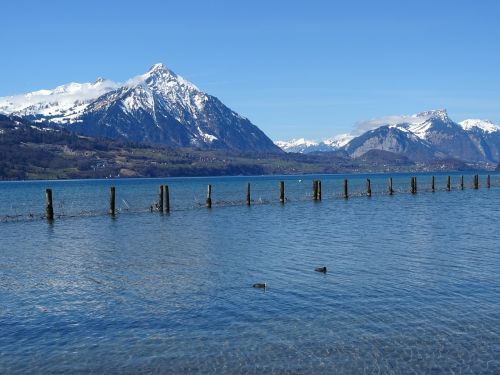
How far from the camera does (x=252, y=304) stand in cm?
2789

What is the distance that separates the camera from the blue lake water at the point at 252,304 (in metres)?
20.9

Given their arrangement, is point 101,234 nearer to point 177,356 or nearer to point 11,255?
point 11,255

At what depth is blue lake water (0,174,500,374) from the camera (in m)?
20.9

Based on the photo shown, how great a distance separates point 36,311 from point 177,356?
9.44 meters

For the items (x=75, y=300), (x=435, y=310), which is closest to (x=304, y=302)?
(x=435, y=310)

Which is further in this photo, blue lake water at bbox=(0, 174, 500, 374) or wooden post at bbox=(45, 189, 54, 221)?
wooden post at bbox=(45, 189, 54, 221)

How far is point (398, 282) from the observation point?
32.4 m

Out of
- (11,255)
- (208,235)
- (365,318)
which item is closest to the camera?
(365,318)

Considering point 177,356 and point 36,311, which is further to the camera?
point 36,311

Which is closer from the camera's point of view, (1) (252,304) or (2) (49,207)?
(1) (252,304)

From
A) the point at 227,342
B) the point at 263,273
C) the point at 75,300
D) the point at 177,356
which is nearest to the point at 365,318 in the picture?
the point at 227,342

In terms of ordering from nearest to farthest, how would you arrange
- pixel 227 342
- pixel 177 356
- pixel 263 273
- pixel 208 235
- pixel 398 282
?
pixel 177 356, pixel 227 342, pixel 398 282, pixel 263 273, pixel 208 235

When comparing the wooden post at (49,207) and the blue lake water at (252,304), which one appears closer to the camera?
the blue lake water at (252,304)

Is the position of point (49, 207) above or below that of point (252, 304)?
above
